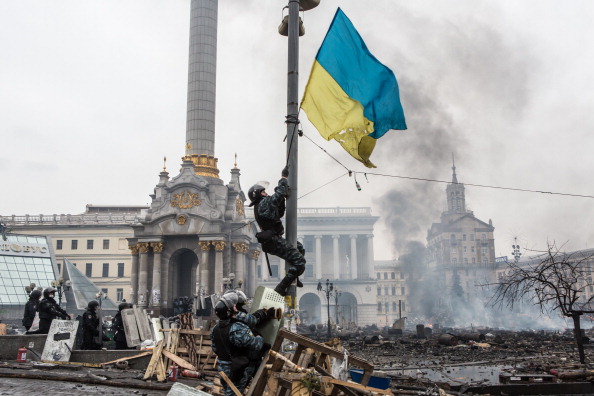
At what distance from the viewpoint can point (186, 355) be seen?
1317cm

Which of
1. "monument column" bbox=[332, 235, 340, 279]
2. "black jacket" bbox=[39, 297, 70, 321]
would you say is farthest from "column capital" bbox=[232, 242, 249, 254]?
"monument column" bbox=[332, 235, 340, 279]

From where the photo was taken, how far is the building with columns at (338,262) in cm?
9244

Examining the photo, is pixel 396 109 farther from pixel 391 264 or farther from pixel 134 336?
pixel 391 264

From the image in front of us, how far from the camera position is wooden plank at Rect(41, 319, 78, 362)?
45.2 ft

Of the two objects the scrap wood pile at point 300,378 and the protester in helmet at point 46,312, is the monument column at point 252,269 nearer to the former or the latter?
the protester in helmet at point 46,312

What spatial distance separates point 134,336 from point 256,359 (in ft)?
30.5

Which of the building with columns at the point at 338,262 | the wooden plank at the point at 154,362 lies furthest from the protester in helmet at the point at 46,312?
the building with columns at the point at 338,262

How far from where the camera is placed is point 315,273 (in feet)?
317

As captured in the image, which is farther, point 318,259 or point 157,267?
point 318,259

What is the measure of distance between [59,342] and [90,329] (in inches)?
41.2

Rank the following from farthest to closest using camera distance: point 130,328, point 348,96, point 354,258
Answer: point 354,258
point 130,328
point 348,96

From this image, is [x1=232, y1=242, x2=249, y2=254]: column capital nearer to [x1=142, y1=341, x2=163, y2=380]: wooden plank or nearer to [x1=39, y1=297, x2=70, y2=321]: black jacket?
[x1=39, y1=297, x2=70, y2=321]: black jacket

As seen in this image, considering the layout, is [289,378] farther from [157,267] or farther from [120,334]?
[157,267]

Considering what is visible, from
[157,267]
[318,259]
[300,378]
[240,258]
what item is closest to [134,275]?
[157,267]
